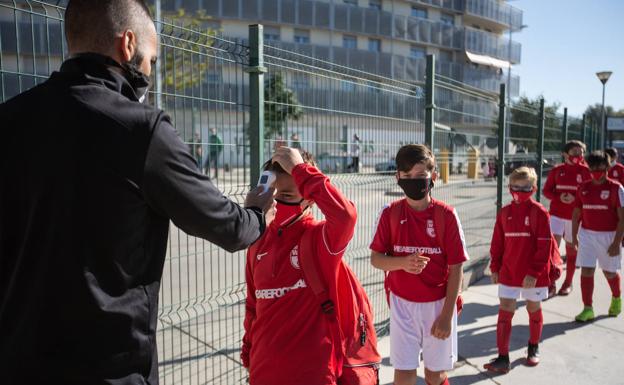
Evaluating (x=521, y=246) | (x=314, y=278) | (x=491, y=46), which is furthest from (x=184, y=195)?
(x=491, y=46)

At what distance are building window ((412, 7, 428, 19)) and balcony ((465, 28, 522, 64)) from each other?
4020 mm

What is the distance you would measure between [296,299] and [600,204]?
17.6ft

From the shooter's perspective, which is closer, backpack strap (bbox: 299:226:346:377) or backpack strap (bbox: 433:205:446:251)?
backpack strap (bbox: 299:226:346:377)

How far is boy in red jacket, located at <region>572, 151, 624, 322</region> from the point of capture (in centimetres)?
588

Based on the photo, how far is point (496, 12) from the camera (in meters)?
45.5

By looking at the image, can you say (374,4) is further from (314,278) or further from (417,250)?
(314,278)

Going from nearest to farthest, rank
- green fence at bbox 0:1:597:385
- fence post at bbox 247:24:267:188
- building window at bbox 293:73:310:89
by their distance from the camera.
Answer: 1. green fence at bbox 0:1:597:385
2. fence post at bbox 247:24:267:188
3. building window at bbox 293:73:310:89

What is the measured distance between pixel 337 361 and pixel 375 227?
1.47m

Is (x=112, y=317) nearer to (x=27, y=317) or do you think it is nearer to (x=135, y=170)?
(x=27, y=317)

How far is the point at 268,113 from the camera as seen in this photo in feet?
13.2

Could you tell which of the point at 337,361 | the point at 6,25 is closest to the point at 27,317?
the point at 337,361

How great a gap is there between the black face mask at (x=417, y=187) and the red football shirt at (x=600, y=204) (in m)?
3.93

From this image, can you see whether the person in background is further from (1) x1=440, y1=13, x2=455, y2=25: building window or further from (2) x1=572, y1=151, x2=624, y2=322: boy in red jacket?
(1) x1=440, y1=13, x2=455, y2=25: building window

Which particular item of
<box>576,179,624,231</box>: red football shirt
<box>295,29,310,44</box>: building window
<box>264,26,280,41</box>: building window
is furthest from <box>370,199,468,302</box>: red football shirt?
<box>295,29,310,44</box>: building window
